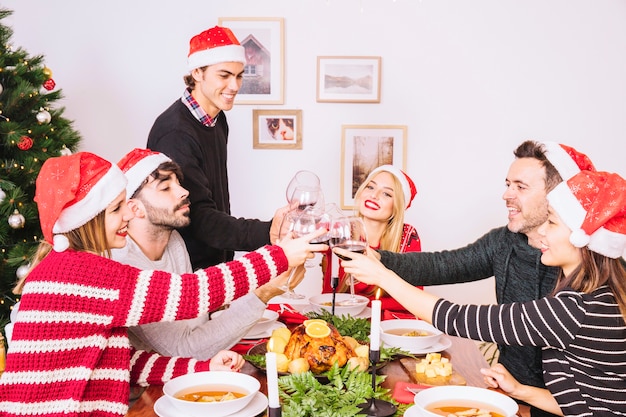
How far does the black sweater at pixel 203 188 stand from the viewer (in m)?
2.78

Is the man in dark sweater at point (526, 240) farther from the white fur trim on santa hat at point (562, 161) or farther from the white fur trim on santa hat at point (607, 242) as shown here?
the white fur trim on santa hat at point (607, 242)

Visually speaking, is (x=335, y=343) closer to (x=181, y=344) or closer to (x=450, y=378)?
(x=450, y=378)

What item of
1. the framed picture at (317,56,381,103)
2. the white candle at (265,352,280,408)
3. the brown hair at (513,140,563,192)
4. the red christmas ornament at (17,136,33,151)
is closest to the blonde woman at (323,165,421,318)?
the framed picture at (317,56,381,103)

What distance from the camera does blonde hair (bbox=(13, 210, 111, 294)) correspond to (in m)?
1.79

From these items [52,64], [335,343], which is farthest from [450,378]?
[52,64]

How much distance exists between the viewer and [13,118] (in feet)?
10.3

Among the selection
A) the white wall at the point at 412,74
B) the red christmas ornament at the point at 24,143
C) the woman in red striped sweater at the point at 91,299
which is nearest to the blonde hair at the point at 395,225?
the white wall at the point at 412,74

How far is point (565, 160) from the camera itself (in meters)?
2.44

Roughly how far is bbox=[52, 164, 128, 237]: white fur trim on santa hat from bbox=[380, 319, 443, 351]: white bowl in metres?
0.93

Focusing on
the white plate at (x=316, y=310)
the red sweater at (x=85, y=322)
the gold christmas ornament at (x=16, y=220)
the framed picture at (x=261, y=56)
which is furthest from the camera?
the framed picture at (x=261, y=56)

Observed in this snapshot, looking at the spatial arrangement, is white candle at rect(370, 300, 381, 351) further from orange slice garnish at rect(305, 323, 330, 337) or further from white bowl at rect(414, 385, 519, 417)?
orange slice garnish at rect(305, 323, 330, 337)

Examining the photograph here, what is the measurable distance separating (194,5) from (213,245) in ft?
6.19

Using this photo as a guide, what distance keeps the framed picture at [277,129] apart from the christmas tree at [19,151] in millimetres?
1255

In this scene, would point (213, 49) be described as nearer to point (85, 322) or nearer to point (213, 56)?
point (213, 56)
